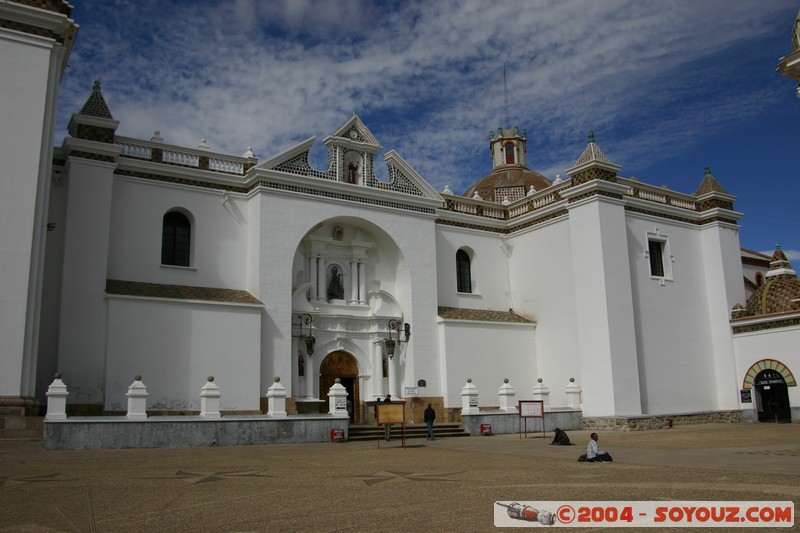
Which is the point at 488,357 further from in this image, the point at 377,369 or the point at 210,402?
the point at 210,402

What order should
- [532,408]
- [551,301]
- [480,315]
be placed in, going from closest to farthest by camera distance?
1. [532,408]
2. [551,301]
3. [480,315]

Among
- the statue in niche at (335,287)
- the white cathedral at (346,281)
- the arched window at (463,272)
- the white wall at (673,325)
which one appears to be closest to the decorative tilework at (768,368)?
the white cathedral at (346,281)

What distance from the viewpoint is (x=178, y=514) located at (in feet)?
24.8

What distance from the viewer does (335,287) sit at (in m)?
23.7

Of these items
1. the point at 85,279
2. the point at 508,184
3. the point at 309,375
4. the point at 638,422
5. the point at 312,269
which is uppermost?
the point at 508,184

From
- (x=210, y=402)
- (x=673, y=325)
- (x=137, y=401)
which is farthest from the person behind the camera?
(x=673, y=325)

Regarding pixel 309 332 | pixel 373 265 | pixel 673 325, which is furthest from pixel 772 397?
pixel 309 332

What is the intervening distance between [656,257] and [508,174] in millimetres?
13275

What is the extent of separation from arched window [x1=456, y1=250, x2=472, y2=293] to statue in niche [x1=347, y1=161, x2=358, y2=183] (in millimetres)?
5152

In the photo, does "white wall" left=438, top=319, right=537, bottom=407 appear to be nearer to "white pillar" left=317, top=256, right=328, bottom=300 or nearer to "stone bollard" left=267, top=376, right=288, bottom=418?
"white pillar" left=317, top=256, right=328, bottom=300

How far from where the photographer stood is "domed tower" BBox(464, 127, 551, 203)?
3531 centimetres

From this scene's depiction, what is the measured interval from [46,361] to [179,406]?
11.2 feet

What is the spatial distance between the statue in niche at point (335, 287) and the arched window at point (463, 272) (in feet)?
16.1

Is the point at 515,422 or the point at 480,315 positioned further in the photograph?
the point at 480,315
